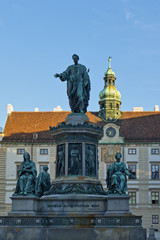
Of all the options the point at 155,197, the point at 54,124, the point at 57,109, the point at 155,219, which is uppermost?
the point at 57,109

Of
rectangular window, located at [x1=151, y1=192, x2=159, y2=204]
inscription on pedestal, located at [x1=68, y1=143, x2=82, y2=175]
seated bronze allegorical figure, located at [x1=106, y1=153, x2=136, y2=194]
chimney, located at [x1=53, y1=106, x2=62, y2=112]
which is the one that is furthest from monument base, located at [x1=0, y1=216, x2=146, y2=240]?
chimney, located at [x1=53, y1=106, x2=62, y2=112]

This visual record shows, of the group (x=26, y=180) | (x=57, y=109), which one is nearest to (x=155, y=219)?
(x=57, y=109)

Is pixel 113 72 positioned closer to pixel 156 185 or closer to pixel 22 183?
pixel 156 185

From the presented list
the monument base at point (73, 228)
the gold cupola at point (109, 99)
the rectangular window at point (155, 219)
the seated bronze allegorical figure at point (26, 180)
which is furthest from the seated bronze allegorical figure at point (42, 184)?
the gold cupola at point (109, 99)

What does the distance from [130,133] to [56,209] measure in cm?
4158

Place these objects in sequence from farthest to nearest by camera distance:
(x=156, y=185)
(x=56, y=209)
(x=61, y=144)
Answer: (x=156, y=185)
(x=61, y=144)
(x=56, y=209)

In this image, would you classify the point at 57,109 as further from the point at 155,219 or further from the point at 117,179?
the point at 117,179

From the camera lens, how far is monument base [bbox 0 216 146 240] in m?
16.9

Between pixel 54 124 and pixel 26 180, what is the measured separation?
4196 cm

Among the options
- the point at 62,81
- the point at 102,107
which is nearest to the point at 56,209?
the point at 62,81

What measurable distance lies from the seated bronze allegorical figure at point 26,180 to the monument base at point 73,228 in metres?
1.54

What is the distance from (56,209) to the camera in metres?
18.5

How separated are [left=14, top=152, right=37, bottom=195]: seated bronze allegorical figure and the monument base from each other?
1.54 m

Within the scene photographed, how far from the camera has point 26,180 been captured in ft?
62.7
